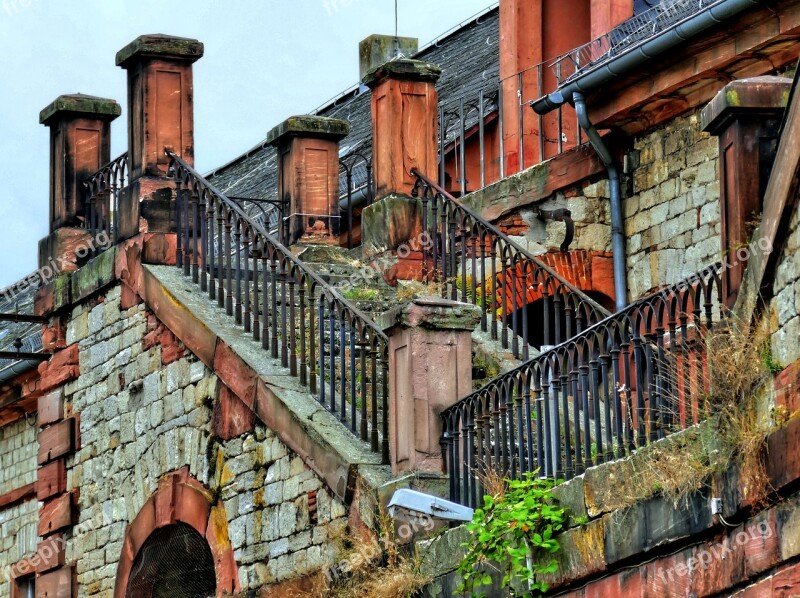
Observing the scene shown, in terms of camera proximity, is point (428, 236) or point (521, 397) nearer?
point (521, 397)

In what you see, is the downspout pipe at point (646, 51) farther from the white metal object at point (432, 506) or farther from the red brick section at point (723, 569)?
the red brick section at point (723, 569)

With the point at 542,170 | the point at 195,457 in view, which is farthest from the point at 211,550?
the point at 542,170

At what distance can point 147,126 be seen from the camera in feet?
52.9

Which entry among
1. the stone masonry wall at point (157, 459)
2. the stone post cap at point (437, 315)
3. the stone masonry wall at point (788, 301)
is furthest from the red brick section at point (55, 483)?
the stone masonry wall at point (788, 301)

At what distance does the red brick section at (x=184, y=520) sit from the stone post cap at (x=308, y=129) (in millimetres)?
4714

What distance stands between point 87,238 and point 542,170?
4.00 metres

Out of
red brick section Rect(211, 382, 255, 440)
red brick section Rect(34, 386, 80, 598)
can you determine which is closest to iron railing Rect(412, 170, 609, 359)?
red brick section Rect(211, 382, 255, 440)

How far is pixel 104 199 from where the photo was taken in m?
16.9

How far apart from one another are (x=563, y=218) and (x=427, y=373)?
535 cm

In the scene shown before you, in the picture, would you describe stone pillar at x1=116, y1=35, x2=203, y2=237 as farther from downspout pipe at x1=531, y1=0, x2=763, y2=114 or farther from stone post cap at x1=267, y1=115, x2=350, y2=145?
downspout pipe at x1=531, y1=0, x2=763, y2=114

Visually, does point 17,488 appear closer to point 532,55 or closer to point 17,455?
point 17,455

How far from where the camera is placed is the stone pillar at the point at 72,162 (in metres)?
17.2

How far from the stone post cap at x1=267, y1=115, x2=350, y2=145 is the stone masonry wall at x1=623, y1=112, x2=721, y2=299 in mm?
3127

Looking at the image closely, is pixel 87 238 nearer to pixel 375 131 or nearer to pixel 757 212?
pixel 375 131
